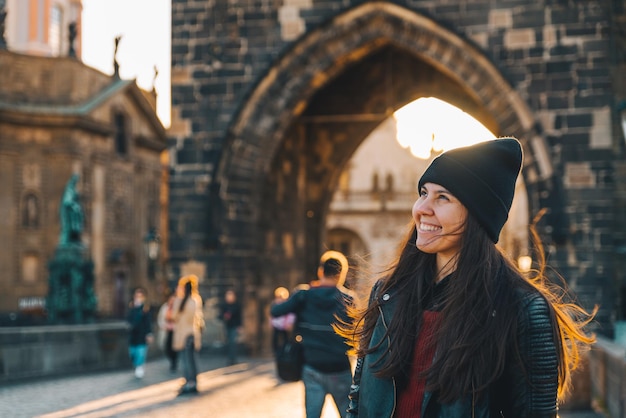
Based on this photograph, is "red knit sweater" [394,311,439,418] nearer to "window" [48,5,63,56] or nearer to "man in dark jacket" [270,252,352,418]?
"man in dark jacket" [270,252,352,418]

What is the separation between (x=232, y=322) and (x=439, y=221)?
12962 millimetres

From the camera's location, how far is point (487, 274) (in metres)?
2.57

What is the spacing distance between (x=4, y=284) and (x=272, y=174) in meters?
15.3

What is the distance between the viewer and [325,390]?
20.0 ft

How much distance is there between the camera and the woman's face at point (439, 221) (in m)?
2.65

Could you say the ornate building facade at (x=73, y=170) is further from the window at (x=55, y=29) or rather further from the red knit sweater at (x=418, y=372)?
the red knit sweater at (x=418, y=372)

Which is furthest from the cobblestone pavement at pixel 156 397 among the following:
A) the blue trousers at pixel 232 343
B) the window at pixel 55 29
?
the window at pixel 55 29

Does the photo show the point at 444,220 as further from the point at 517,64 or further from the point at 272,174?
the point at 272,174

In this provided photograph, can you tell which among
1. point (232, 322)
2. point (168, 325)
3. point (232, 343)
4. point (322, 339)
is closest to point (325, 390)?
point (322, 339)

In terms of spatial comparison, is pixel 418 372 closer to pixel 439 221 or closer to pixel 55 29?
pixel 439 221

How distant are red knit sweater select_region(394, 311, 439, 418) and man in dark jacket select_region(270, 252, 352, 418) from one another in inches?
129

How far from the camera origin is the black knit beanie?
2.62 metres

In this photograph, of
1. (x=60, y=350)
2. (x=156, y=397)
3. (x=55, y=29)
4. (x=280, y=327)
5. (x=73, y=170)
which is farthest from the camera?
(x=55, y=29)

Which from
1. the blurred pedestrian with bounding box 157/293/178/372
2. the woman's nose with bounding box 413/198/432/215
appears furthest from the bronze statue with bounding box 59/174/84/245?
the woman's nose with bounding box 413/198/432/215
